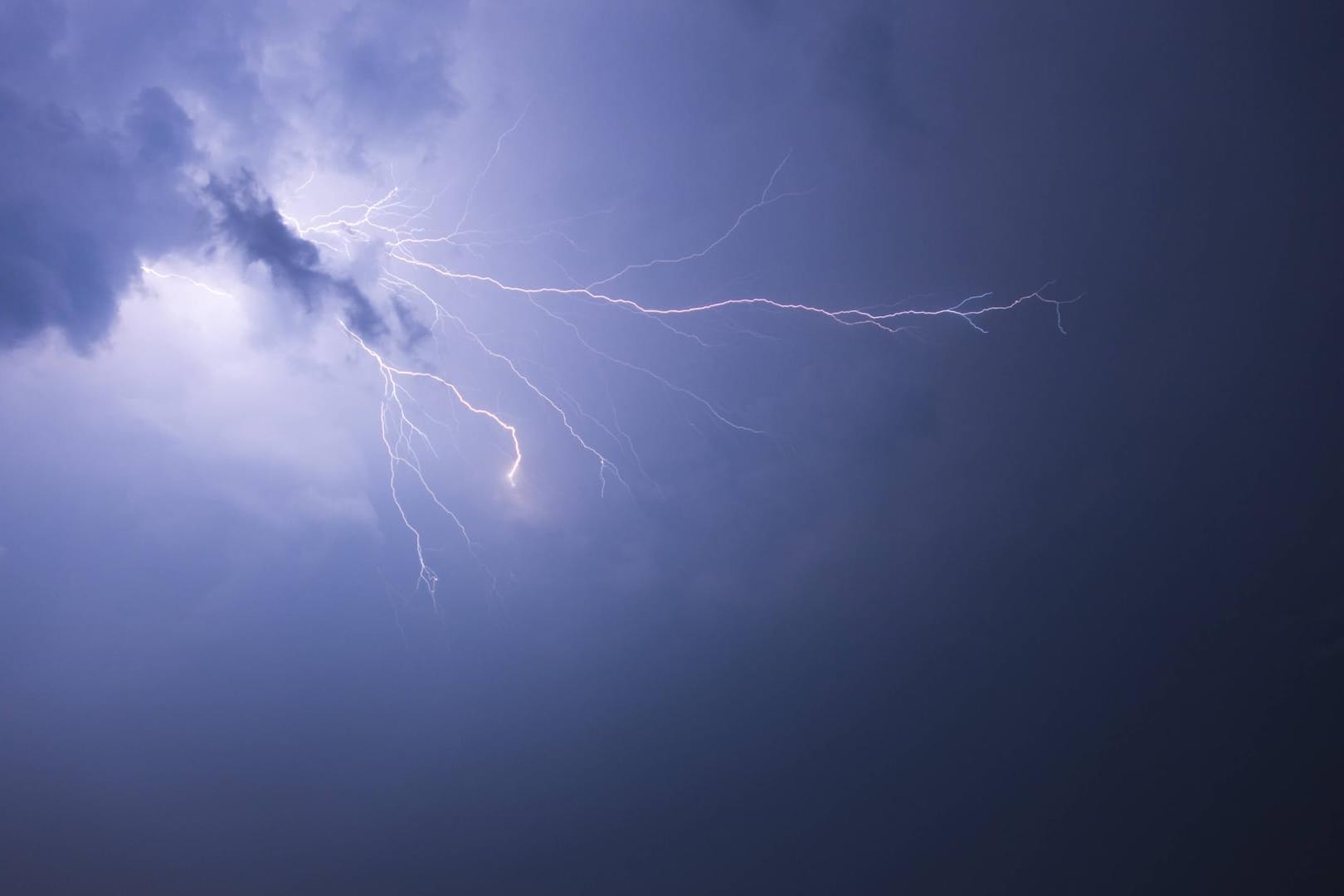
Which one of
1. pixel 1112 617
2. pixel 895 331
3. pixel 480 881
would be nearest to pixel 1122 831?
pixel 1112 617

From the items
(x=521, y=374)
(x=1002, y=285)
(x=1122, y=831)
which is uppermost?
(x=521, y=374)

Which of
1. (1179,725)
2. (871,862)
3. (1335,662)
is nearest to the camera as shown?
→ (1335,662)

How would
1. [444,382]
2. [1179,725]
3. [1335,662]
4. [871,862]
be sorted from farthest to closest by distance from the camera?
1. [871,862]
2. [1179,725]
3. [1335,662]
4. [444,382]

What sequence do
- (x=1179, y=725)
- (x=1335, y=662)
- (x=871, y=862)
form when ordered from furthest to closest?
(x=871, y=862), (x=1179, y=725), (x=1335, y=662)

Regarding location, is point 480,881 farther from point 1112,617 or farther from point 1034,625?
point 1112,617

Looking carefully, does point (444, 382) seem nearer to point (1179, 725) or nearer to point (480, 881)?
point (480, 881)

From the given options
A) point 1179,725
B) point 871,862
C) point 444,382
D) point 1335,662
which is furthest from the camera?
point 871,862

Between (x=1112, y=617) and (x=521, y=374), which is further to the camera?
(x=1112, y=617)

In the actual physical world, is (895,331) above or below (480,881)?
above

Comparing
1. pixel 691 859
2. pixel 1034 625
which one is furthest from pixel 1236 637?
pixel 691 859
